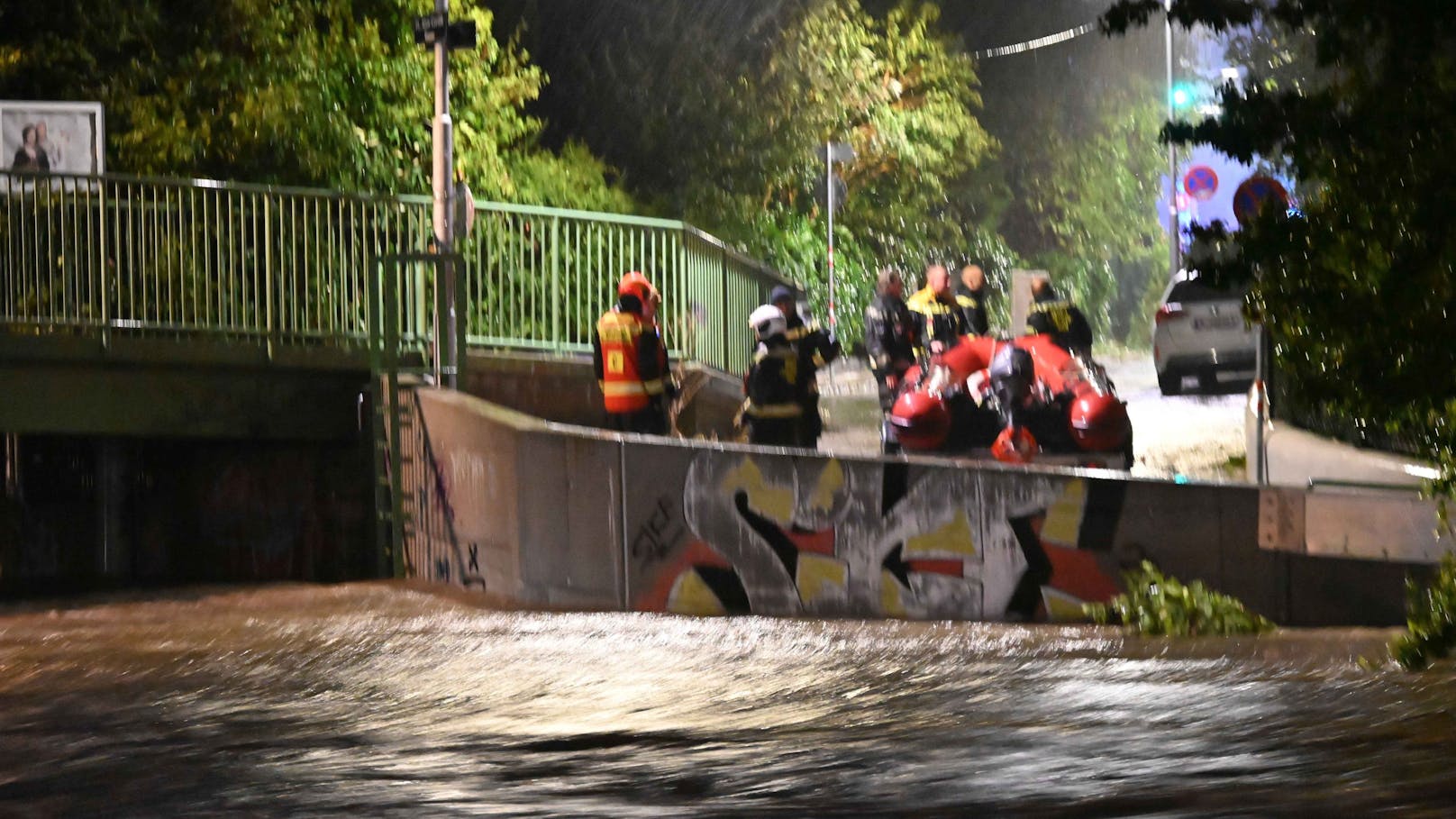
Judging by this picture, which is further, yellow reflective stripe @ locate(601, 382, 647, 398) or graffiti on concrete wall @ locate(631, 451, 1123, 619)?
yellow reflective stripe @ locate(601, 382, 647, 398)

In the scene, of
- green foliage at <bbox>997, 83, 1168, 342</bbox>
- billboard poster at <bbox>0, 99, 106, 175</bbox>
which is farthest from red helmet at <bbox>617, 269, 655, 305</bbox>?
green foliage at <bbox>997, 83, 1168, 342</bbox>

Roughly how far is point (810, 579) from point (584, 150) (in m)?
→ 19.5

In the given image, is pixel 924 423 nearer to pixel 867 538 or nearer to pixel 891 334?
pixel 891 334

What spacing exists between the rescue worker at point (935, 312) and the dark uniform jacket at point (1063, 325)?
4.91 feet

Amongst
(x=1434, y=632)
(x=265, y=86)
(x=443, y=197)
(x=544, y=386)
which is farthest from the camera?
(x=265, y=86)

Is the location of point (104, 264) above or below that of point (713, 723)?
above

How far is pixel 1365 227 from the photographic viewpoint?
28.6 feet

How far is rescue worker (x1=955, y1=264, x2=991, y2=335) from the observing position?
1886cm

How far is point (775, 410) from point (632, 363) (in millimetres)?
1097

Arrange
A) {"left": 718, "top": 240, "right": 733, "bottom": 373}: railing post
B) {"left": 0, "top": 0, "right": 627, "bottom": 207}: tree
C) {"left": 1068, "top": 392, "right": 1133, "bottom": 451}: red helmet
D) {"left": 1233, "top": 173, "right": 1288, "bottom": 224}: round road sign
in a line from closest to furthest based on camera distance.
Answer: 1. {"left": 1233, "top": 173, "right": 1288, "bottom": 224}: round road sign
2. {"left": 1068, "top": 392, "right": 1133, "bottom": 451}: red helmet
3. {"left": 718, "top": 240, "right": 733, "bottom": 373}: railing post
4. {"left": 0, "top": 0, "right": 627, "bottom": 207}: tree

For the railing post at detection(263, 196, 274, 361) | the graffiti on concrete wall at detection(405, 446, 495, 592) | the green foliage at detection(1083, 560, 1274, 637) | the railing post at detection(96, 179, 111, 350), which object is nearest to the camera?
the green foliage at detection(1083, 560, 1274, 637)

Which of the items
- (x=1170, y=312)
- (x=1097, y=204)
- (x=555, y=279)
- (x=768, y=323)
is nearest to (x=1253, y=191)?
(x=768, y=323)

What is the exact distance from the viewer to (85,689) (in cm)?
924

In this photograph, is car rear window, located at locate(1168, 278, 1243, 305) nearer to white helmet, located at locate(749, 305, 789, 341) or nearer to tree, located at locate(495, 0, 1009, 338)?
tree, located at locate(495, 0, 1009, 338)
